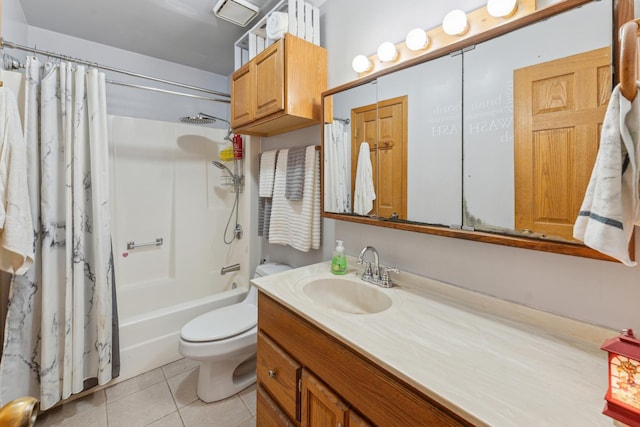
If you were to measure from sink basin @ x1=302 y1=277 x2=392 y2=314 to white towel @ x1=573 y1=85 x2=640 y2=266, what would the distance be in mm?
740

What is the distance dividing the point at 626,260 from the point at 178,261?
2.79 metres

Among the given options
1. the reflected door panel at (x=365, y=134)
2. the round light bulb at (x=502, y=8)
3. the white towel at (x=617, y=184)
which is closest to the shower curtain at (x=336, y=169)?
the reflected door panel at (x=365, y=134)

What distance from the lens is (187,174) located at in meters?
2.57

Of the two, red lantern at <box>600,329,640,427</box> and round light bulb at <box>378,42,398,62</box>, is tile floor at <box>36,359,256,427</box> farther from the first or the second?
round light bulb at <box>378,42,398,62</box>

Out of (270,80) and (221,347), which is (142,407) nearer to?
(221,347)

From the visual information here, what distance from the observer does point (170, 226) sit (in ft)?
8.29

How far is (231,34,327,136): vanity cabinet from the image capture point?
1441 millimetres

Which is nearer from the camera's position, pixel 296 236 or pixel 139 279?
pixel 296 236

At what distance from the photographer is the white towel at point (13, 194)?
3.97 feet

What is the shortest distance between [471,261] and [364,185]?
590mm

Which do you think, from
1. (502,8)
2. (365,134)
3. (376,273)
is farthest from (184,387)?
(502,8)

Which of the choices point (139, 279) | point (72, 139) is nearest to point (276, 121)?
point (72, 139)

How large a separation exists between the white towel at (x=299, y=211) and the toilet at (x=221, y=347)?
56 centimetres

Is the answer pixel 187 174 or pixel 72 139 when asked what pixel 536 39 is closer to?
pixel 72 139
